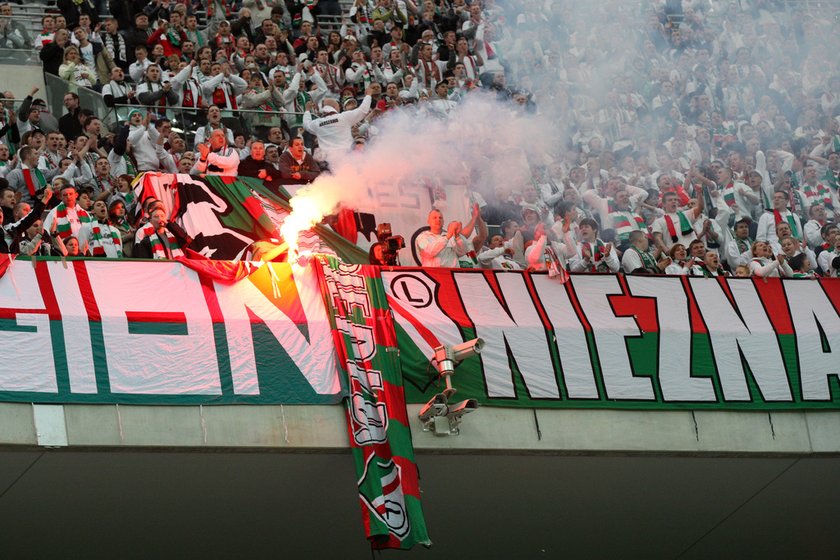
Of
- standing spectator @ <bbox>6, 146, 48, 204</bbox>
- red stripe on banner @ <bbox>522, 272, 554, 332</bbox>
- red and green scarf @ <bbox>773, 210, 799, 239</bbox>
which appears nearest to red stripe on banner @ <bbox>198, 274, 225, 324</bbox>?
standing spectator @ <bbox>6, 146, 48, 204</bbox>

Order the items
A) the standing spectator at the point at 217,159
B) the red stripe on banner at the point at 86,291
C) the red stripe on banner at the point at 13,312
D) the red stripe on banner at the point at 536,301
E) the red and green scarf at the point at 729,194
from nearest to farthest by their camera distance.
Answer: the red stripe on banner at the point at 13,312 < the red stripe on banner at the point at 86,291 < the red stripe on banner at the point at 536,301 < the standing spectator at the point at 217,159 < the red and green scarf at the point at 729,194

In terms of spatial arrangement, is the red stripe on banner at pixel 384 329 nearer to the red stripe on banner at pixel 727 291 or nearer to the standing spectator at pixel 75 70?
the red stripe on banner at pixel 727 291

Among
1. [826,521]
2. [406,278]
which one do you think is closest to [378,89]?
[406,278]

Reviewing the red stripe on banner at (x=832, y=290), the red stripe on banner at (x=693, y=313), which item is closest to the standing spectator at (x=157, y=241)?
the red stripe on banner at (x=693, y=313)

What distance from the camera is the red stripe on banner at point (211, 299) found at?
14.7m

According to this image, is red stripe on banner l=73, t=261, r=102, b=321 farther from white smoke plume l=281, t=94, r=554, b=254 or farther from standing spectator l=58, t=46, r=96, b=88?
standing spectator l=58, t=46, r=96, b=88

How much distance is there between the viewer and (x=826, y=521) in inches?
728

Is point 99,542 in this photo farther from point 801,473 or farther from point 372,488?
point 801,473

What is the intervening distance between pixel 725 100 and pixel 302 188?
8.12 metres

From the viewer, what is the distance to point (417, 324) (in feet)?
50.2

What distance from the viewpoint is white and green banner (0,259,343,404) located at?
13.9m

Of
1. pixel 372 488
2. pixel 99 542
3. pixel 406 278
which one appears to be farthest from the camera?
pixel 99 542

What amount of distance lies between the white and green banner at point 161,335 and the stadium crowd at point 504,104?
917 mm

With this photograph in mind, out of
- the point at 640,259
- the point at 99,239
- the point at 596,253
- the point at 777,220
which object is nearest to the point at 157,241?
the point at 99,239
